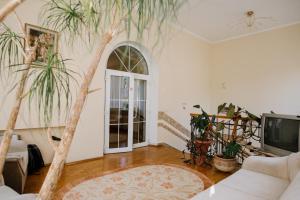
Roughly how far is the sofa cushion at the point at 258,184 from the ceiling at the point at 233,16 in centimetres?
312

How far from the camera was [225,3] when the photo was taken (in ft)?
13.2

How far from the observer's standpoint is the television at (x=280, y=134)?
8.00 feet

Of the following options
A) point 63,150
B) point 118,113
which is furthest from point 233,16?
point 63,150

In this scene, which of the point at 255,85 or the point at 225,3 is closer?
the point at 225,3

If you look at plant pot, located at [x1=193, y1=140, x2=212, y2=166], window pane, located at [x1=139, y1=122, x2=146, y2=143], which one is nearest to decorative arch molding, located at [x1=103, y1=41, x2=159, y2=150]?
window pane, located at [x1=139, y1=122, x2=146, y2=143]

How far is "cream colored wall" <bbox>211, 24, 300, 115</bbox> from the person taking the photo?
477cm

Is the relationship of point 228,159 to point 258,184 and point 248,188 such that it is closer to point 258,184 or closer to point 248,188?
point 258,184

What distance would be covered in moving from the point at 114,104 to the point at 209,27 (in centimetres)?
349

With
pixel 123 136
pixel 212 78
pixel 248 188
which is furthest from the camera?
pixel 212 78

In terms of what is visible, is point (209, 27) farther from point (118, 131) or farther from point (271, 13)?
point (118, 131)

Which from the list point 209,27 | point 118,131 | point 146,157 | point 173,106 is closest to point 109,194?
point 146,157

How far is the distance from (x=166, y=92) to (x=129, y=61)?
1.33m

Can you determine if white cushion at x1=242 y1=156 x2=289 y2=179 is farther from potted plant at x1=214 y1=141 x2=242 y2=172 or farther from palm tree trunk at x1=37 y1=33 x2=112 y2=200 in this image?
palm tree trunk at x1=37 y1=33 x2=112 y2=200

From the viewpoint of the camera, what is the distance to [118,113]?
14.3ft
